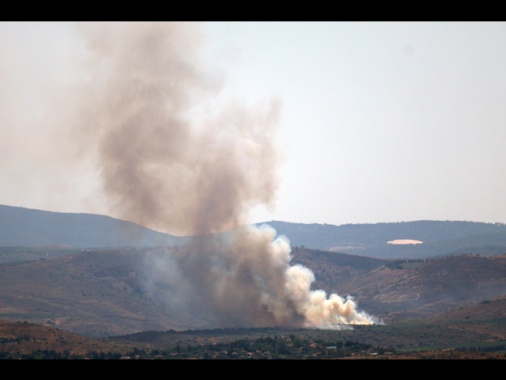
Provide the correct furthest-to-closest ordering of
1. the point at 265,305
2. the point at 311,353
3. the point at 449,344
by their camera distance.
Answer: the point at 265,305 → the point at 449,344 → the point at 311,353

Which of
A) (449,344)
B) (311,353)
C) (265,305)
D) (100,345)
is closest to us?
(311,353)

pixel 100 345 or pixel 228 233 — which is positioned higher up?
pixel 228 233

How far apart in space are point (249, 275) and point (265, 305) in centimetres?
733

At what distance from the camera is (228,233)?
184500 millimetres

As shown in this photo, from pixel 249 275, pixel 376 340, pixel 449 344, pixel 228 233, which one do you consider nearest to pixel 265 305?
pixel 249 275

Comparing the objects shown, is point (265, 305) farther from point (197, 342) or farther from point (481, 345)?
point (481, 345)
